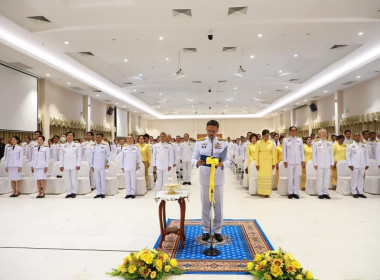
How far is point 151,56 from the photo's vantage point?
11.0 metres

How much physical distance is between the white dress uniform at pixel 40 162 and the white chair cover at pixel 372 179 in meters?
8.90

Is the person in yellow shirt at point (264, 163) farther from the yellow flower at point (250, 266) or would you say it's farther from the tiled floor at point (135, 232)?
the yellow flower at point (250, 266)

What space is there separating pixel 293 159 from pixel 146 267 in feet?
17.6

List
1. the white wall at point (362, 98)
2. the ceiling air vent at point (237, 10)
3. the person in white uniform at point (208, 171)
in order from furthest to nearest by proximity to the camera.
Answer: the white wall at point (362, 98) < the ceiling air vent at point (237, 10) < the person in white uniform at point (208, 171)

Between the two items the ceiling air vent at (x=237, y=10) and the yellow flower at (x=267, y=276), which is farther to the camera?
the ceiling air vent at (x=237, y=10)

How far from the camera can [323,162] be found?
711 centimetres

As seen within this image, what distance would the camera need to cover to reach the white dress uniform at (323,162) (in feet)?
23.3

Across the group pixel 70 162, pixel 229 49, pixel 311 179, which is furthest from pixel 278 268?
pixel 229 49

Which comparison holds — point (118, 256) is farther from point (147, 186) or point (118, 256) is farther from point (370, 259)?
point (147, 186)

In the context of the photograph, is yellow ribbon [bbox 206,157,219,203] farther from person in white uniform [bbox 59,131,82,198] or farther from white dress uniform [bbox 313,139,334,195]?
person in white uniform [bbox 59,131,82,198]

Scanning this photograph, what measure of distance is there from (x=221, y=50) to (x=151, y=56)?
2780 mm

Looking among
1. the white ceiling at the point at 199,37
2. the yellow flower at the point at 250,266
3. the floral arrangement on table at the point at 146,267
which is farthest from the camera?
the white ceiling at the point at 199,37

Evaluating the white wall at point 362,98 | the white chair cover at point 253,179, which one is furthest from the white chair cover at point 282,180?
the white wall at point 362,98

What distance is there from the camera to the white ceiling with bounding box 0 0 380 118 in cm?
704
